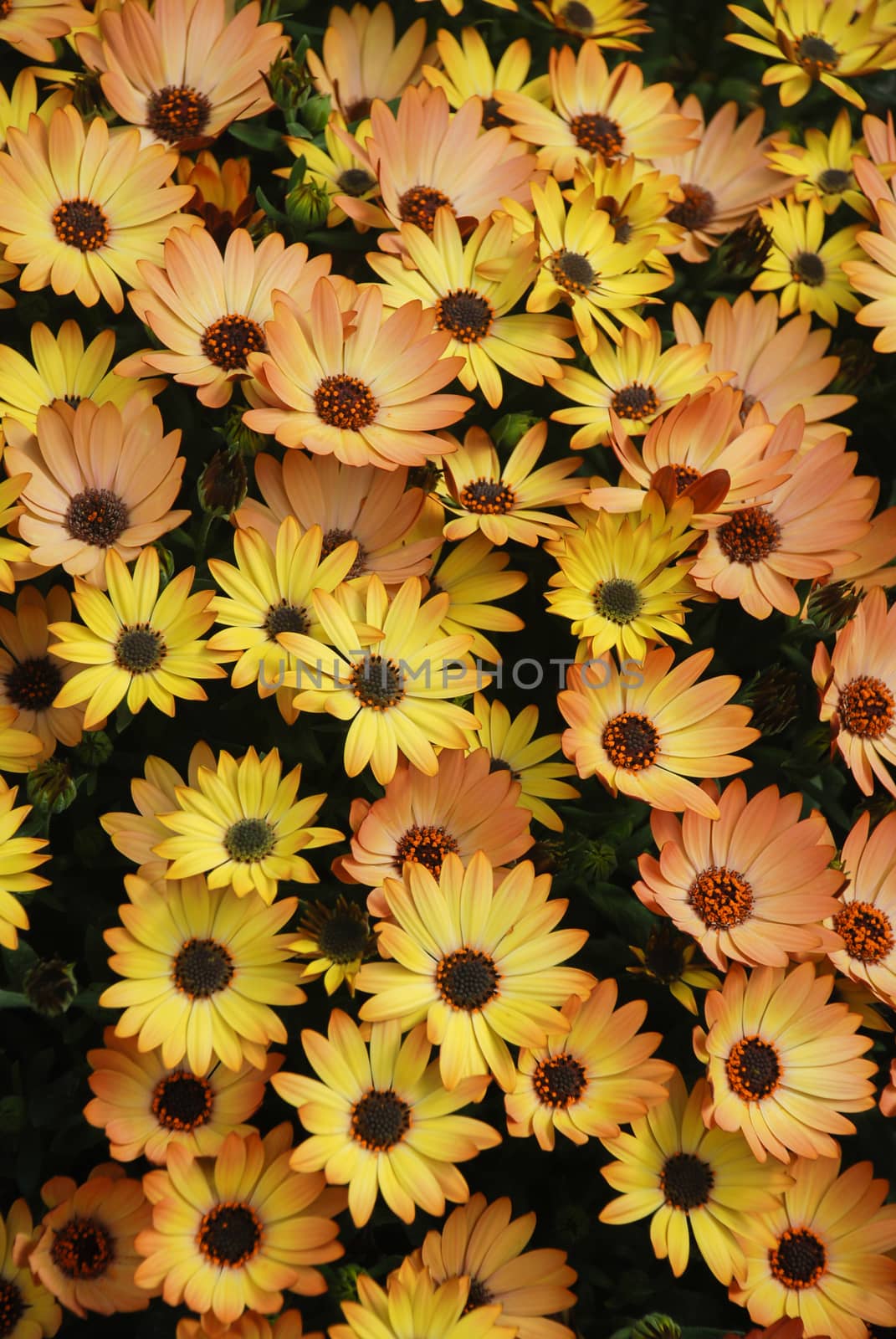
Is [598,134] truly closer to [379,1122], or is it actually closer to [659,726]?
[659,726]

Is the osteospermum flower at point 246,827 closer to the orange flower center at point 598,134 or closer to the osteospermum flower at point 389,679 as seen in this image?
the osteospermum flower at point 389,679

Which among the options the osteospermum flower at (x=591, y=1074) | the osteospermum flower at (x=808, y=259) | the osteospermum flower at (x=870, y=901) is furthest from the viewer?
the osteospermum flower at (x=808, y=259)

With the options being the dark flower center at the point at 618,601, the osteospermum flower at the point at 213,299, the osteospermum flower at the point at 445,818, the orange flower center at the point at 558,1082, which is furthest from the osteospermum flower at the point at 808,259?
the orange flower center at the point at 558,1082

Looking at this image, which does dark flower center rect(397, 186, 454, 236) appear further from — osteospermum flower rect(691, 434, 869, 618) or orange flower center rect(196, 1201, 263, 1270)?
orange flower center rect(196, 1201, 263, 1270)

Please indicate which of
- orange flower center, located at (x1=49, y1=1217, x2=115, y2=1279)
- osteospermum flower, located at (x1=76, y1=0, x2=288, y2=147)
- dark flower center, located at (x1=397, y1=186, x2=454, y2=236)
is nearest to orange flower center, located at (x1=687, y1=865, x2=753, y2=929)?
orange flower center, located at (x1=49, y1=1217, x2=115, y2=1279)

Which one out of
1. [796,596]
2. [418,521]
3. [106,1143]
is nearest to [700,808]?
[796,596]
